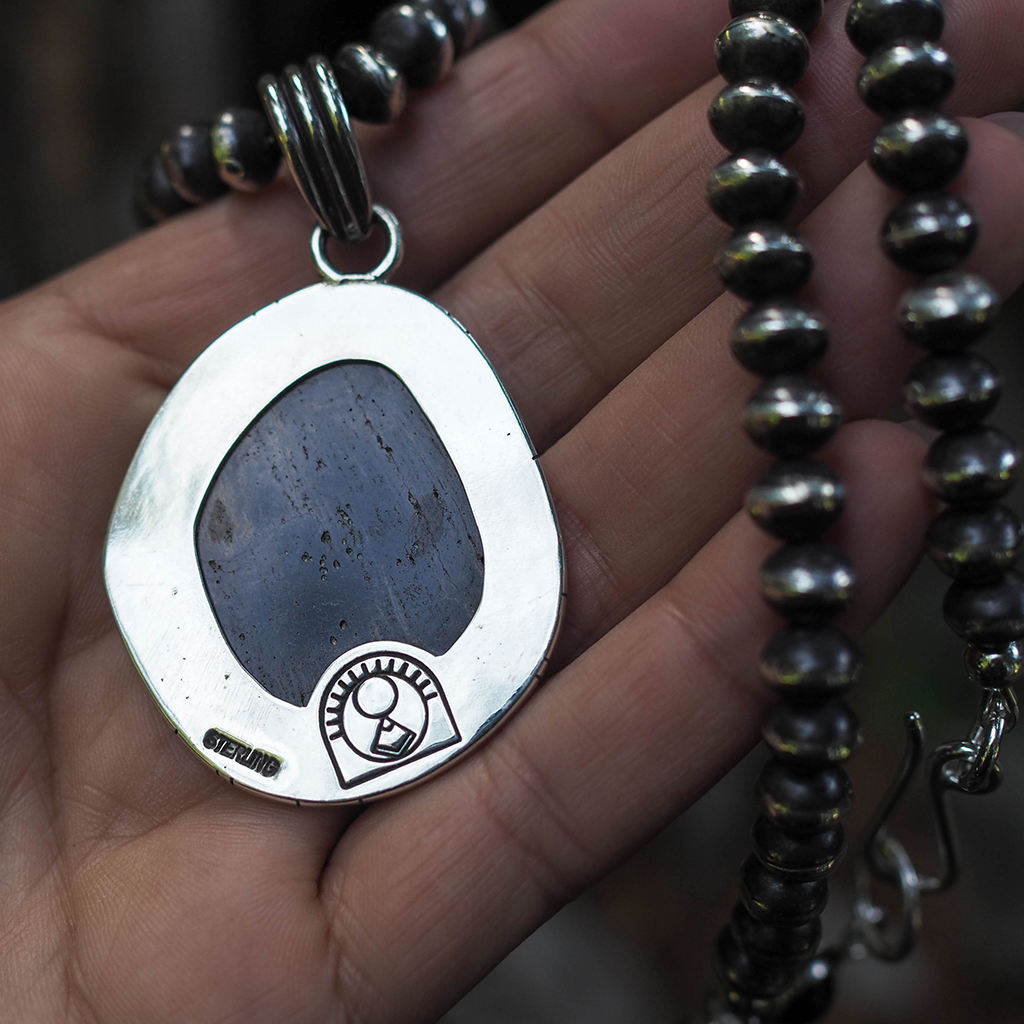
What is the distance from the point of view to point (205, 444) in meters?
1.21

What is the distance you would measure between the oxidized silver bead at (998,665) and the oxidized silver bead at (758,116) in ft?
1.96

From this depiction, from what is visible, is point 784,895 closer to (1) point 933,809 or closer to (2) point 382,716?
(1) point 933,809

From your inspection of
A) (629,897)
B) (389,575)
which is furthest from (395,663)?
(629,897)

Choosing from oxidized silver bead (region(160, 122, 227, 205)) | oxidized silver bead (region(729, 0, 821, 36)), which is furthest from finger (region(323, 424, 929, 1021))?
oxidized silver bead (region(160, 122, 227, 205))

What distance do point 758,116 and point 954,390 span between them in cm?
37

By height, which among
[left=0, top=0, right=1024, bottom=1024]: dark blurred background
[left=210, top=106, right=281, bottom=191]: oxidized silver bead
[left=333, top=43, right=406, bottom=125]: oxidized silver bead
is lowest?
[left=0, top=0, right=1024, bottom=1024]: dark blurred background

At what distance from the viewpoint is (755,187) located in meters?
1.01

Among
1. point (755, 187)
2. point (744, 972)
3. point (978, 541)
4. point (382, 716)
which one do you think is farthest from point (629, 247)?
point (744, 972)

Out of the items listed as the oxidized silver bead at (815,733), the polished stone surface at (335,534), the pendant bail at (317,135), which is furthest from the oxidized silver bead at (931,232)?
the pendant bail at (317,135)

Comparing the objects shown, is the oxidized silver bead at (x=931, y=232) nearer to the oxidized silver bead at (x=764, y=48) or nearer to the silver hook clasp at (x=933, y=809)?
the oxidized silver bead at (x=764, y=48)

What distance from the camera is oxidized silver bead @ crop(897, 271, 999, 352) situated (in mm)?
924

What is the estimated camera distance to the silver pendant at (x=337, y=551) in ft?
3.58

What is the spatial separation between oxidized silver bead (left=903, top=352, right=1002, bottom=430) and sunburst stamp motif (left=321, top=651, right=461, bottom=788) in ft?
2.01

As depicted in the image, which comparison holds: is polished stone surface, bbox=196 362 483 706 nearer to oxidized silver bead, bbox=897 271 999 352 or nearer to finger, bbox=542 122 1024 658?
finger, bbox=542 122 1024 658
